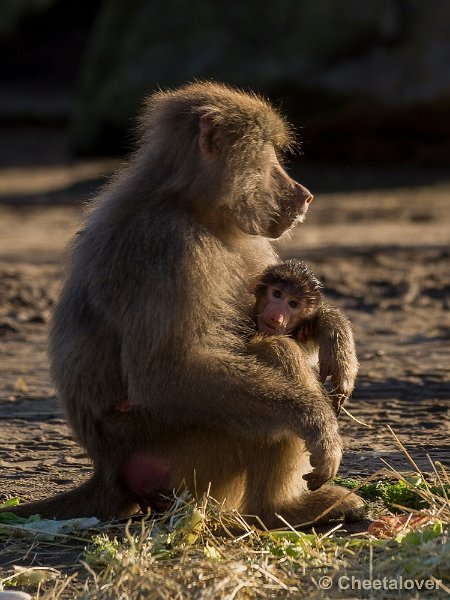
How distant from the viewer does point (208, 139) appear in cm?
387

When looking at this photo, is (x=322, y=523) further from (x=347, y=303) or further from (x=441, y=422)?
(x=347, y=303)

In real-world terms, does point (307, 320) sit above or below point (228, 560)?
above

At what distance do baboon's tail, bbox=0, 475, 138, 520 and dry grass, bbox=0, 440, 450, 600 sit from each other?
0.07 meters

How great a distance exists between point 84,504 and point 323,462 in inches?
29.7

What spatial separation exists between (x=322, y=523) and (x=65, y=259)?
1.17m

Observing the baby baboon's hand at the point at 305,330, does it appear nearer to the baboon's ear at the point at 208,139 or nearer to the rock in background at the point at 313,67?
the baboon's ear at the point at 208,139

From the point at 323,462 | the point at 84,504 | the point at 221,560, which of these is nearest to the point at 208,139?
the point at 323,462

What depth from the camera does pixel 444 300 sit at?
Result: 738 centimetres

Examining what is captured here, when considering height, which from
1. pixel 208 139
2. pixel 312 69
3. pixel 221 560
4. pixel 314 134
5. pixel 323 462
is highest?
pixel 312 69

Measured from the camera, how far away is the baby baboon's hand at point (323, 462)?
11.7ft

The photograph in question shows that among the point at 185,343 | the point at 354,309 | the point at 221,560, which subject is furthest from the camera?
the point at 354,309

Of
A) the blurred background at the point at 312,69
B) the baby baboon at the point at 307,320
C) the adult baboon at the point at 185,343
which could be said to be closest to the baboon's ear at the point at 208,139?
the adult baboon at the point at 185,343

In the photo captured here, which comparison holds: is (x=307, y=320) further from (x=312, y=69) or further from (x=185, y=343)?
(x=312, y=69)

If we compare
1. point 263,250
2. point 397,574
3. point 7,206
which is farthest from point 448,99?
point 397,574
